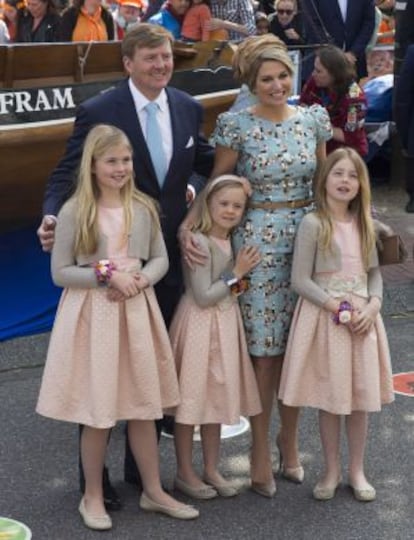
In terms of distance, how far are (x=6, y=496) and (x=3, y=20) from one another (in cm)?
766

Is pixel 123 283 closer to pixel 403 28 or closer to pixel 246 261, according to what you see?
pixel 246 261

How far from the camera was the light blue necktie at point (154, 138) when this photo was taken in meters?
4.33

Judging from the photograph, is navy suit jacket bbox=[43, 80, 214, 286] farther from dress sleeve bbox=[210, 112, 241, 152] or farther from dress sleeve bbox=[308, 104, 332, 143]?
dress sleeve bbox=[308, 104, 332, 143]

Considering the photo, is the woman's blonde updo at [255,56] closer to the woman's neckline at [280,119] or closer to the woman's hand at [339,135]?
the woman's neckline at [280,119]

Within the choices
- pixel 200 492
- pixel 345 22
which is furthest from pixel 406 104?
pixel 200 492

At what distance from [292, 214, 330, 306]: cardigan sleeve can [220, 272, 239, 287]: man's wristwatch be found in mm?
232

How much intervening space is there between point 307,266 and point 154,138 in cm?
78

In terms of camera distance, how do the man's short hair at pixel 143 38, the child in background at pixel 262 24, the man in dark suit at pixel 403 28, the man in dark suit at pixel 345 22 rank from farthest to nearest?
the child in background at pixel 262 24
the man in dark suit at pixel 345 22
the man in dark suit at pixel 403 28
the man's short hair at pixel 143 38

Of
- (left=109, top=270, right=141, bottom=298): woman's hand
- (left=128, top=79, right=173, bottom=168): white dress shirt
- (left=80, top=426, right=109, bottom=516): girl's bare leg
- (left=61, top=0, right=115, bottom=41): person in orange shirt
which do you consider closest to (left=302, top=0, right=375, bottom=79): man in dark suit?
(left=61, top=0, right=115, bottom=41): person in orange shirt

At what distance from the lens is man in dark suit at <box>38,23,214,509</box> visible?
4227mm

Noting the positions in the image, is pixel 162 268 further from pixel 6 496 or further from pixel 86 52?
pixel 86 52

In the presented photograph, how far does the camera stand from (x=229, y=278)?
4332mm

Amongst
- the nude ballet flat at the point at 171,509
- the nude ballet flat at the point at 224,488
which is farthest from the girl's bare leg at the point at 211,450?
the nude ballet flat at the point at 171,509

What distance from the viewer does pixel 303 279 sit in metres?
4.29
